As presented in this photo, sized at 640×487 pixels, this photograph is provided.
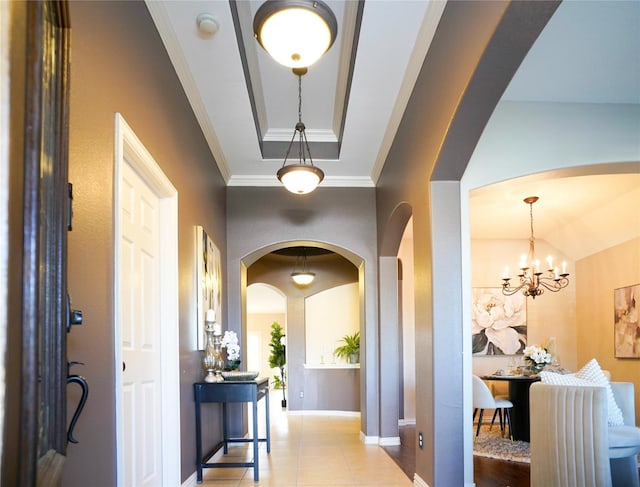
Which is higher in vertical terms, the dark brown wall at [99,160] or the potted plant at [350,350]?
the dark brown wall at [99,160]

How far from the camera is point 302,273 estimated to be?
921 cm

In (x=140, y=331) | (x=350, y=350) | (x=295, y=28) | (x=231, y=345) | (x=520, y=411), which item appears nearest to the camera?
(x=295, y=28)

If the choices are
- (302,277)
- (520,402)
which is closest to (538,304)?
(520,402)

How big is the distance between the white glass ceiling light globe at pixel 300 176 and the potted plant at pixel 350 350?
4.87m

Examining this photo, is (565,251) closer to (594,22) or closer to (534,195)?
(534,195)

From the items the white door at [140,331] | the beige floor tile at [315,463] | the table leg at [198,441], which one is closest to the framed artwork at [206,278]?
the table leg at [198,441]

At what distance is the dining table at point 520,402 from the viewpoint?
21.2 ft

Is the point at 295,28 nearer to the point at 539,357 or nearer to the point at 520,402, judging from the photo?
the point at 539,357

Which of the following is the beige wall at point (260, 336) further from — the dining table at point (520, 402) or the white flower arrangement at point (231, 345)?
the white flower arrangement at point (231, 345)

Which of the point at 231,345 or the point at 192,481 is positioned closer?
the point at 192,481

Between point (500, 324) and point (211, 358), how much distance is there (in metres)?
5.20

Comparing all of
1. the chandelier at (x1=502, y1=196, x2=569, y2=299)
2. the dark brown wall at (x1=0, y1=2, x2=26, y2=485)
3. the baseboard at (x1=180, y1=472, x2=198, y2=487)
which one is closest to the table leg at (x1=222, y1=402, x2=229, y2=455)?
the baseboard at (x1=180, y1=472, x2=198, y2=487)

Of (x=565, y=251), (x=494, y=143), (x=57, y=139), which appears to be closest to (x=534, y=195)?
(x=565, y=251)

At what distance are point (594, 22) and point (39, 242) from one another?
3582 millimetres
